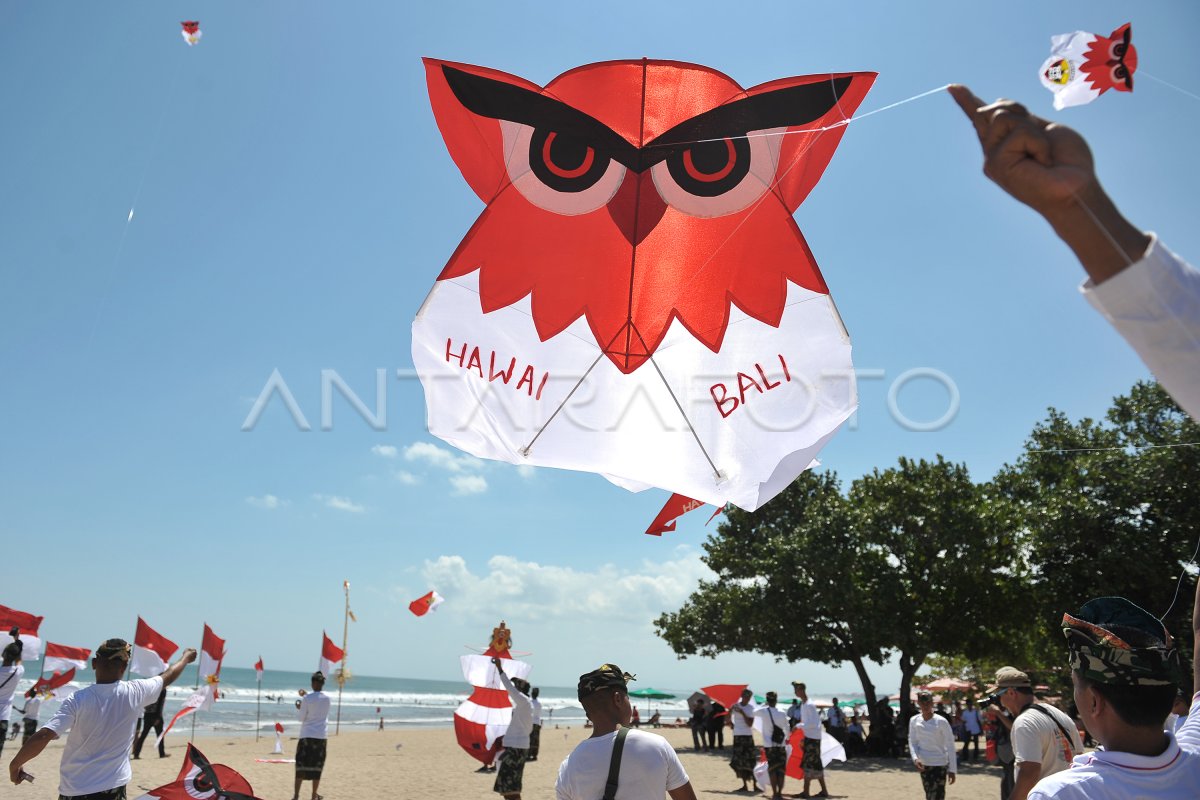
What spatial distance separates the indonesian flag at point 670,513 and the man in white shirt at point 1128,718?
2.34 metres

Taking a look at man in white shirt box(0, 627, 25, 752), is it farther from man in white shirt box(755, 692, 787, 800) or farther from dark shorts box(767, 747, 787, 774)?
dark shorts box(767, 747, 787, 774)

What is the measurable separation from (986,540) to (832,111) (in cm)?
2065

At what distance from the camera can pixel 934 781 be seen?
376 inches

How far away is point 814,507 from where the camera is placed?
23.4 meters

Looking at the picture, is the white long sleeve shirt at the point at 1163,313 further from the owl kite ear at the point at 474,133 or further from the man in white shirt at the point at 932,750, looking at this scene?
the man in white shirt at the point at 932,750

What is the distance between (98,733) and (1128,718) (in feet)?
18.0

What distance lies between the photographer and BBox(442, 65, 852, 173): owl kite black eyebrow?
3.98 meters

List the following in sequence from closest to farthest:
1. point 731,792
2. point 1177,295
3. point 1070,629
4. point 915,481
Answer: point 1177,295 < point 1070,629 < point 731,792 < point 915,481

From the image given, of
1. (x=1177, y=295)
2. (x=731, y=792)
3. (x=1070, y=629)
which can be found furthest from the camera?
(x=731, y=792)

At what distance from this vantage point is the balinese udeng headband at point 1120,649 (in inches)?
76.4

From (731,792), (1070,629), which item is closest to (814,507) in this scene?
(731,792)

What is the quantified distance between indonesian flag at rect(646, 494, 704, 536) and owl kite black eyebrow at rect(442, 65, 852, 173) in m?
1.84

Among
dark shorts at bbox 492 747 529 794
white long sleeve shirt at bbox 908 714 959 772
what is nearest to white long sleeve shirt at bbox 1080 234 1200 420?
dark shorts at bbox 492 747 529 794

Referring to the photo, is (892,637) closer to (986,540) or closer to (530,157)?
(986,540)
